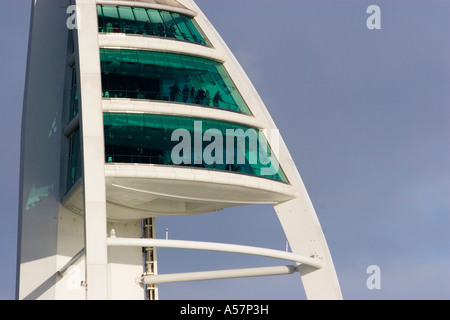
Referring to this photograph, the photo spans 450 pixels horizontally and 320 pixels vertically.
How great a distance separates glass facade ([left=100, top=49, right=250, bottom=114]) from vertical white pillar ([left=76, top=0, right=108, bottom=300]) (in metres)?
1.70

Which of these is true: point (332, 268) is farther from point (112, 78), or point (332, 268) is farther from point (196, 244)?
point (112, 78)

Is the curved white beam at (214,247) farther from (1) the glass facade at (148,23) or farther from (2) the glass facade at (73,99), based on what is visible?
(1) the glass facade at (148,23)

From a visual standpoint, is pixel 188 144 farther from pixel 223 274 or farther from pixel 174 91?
pixel 223 274

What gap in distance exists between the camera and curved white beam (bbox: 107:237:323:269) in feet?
153

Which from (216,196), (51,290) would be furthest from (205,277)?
(51,290)

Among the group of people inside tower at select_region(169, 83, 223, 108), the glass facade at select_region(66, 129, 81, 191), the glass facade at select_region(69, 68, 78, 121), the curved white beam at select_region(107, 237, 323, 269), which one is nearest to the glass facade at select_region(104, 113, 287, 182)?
the group of people inside tower at select_region(169, 83, 223, 108)

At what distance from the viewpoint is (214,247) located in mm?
50062

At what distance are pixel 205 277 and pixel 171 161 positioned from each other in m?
6.57

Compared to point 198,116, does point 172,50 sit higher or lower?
higher

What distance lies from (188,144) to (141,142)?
251 centimetres

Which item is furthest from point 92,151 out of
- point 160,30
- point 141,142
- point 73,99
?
point 160,30

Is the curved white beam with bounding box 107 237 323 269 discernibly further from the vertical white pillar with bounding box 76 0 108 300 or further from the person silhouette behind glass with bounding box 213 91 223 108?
the person silhouette behind glass with bounding box 213 91 223 108
